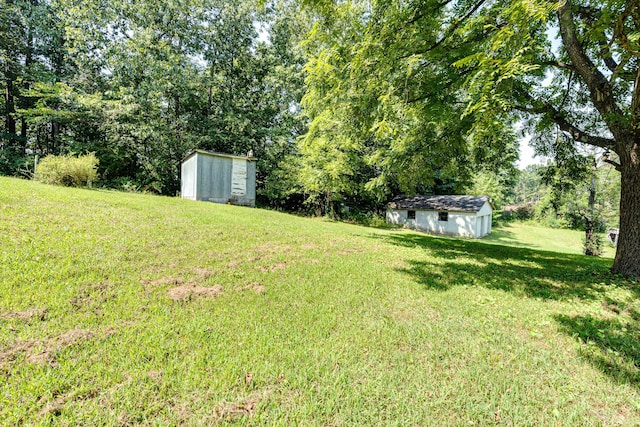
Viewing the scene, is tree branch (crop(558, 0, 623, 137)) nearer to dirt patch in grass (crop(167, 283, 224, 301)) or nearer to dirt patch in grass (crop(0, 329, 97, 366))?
dirt patch in grass (crop(167, 283, 224, 301))

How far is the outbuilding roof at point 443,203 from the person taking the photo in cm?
2019

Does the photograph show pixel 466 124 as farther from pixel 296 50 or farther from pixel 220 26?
pixel 220 26

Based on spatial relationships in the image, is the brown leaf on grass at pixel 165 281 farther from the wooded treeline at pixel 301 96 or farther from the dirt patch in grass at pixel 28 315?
the wooded treeline at pixel 301 96

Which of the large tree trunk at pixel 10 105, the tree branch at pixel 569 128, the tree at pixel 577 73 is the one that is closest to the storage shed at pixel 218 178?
the tree at pixel 577 73

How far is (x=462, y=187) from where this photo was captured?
10789mm

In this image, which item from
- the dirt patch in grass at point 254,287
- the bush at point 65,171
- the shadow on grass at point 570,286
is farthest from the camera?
the bush at point 65,171

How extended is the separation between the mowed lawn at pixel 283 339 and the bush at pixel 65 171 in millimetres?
7159

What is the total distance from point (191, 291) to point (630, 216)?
28.6ft

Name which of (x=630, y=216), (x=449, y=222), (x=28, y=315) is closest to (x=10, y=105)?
(x=28, y=315)

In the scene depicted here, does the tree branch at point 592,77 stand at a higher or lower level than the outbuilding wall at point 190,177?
higher

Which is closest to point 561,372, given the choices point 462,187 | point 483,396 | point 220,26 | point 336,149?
point 483,396

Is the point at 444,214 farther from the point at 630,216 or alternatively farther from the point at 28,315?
the point at 28,315

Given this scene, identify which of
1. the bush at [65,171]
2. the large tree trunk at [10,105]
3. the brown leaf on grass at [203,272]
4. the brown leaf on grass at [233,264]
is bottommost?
the brown leaf on grass at [203,272]

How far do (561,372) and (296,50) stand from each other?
23840 mm
